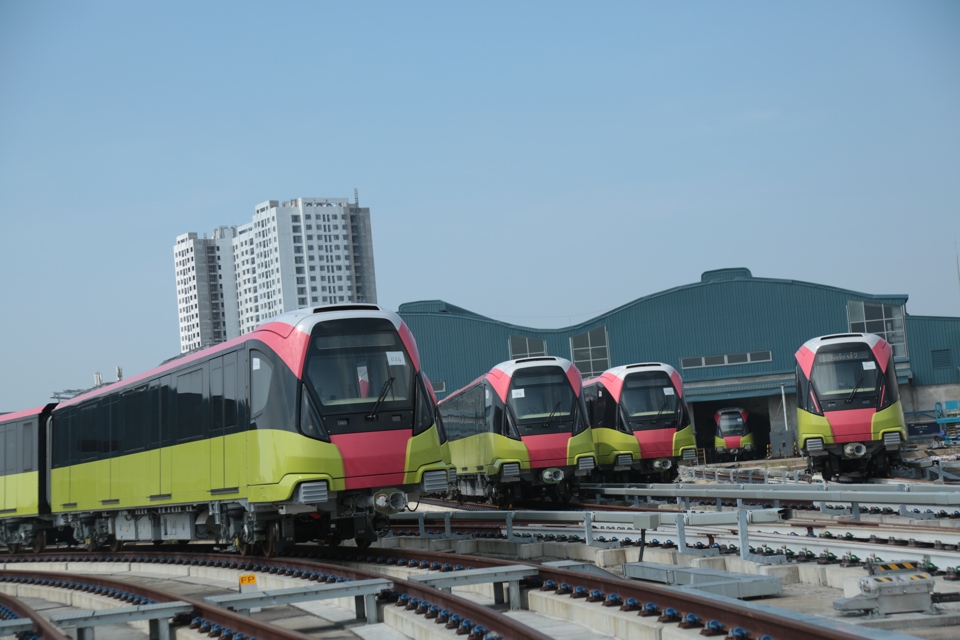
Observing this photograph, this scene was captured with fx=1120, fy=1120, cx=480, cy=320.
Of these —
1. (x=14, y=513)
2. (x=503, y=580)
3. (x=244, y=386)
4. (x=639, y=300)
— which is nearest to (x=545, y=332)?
(x=639, y=300)

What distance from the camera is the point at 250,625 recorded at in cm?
919

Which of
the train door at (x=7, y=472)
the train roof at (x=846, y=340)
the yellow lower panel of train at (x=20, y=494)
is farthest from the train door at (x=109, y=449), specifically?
the train roof at (x=846, y=340)

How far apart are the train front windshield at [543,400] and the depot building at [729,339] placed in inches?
1370

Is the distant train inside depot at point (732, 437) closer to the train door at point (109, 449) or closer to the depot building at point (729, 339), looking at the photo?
the depot building at point (729, 339)

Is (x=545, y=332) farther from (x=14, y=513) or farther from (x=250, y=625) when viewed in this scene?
(x=250, y=625)

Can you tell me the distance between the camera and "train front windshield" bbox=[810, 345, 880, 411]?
80.8 ft

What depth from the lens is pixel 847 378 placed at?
977 inches

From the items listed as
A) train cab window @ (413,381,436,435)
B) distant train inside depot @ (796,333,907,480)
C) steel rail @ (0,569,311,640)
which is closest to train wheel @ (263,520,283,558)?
steel rail @ (0,569,311,640)

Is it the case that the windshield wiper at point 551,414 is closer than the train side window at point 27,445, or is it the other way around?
the windshield wiper at point 551,414

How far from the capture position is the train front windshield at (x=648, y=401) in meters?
28.3

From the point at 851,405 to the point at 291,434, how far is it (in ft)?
48.3

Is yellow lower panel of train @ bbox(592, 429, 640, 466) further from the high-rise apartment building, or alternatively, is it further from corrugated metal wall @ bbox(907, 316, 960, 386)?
the high-rise apartment building

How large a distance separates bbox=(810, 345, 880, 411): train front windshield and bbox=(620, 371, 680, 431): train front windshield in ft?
13.9

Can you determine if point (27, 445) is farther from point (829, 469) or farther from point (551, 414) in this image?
point (829, 469)
